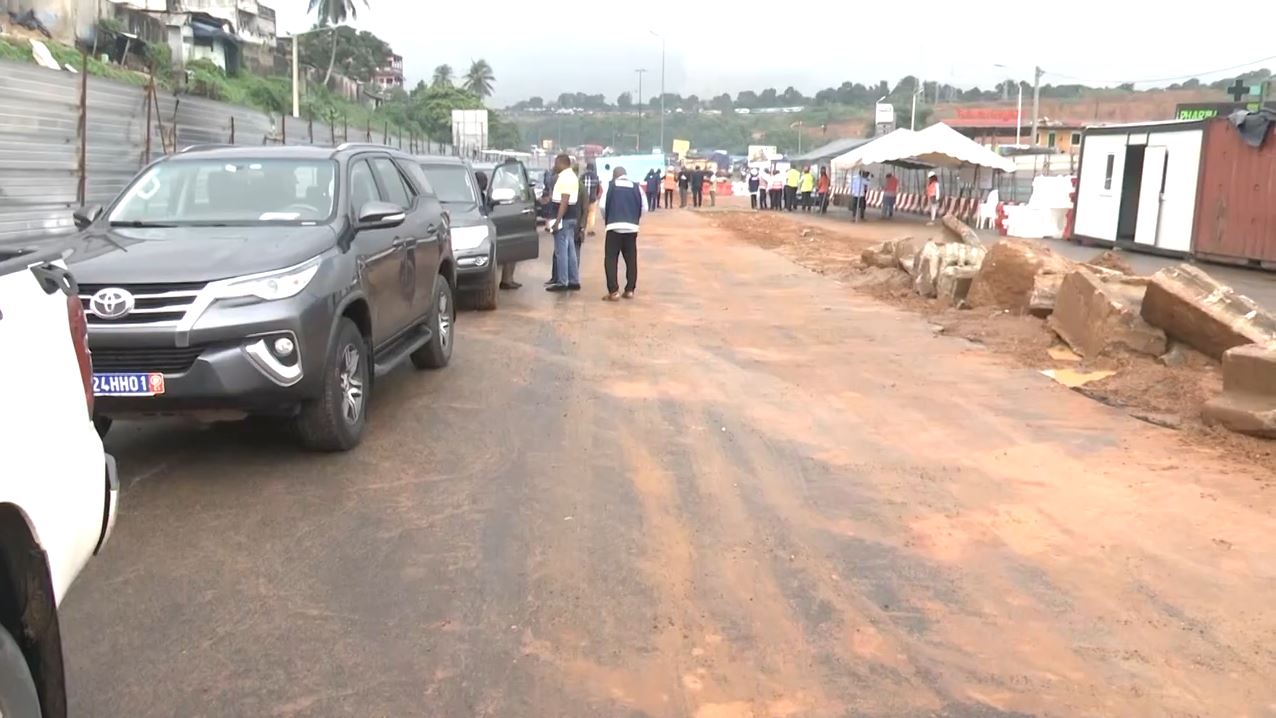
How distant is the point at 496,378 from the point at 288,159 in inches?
94.8

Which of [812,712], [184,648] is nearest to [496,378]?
[184,648]

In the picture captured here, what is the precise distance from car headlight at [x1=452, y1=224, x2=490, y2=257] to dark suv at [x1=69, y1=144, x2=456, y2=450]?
150 inches

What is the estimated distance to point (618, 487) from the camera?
5801 millimetres

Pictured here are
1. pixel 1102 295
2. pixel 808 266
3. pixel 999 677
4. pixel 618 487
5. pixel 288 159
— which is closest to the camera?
pixel 999 677

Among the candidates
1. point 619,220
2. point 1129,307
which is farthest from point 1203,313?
point 619,220

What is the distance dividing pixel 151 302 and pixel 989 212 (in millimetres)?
27700

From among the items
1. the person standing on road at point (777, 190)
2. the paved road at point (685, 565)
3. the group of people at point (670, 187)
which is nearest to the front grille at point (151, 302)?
the paved road at point (685, 565)

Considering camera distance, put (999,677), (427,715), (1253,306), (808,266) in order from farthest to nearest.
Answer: (808,266), (1253,306), (999,677), (427,715)

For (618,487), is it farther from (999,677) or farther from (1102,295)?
(1102,295)

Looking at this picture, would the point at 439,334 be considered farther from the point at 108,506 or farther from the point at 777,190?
the point at 777,190

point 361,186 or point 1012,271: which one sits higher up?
point 361,186

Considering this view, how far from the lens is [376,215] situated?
21.8ft

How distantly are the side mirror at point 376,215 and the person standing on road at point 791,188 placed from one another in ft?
120

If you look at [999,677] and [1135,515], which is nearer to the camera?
[999,677]
